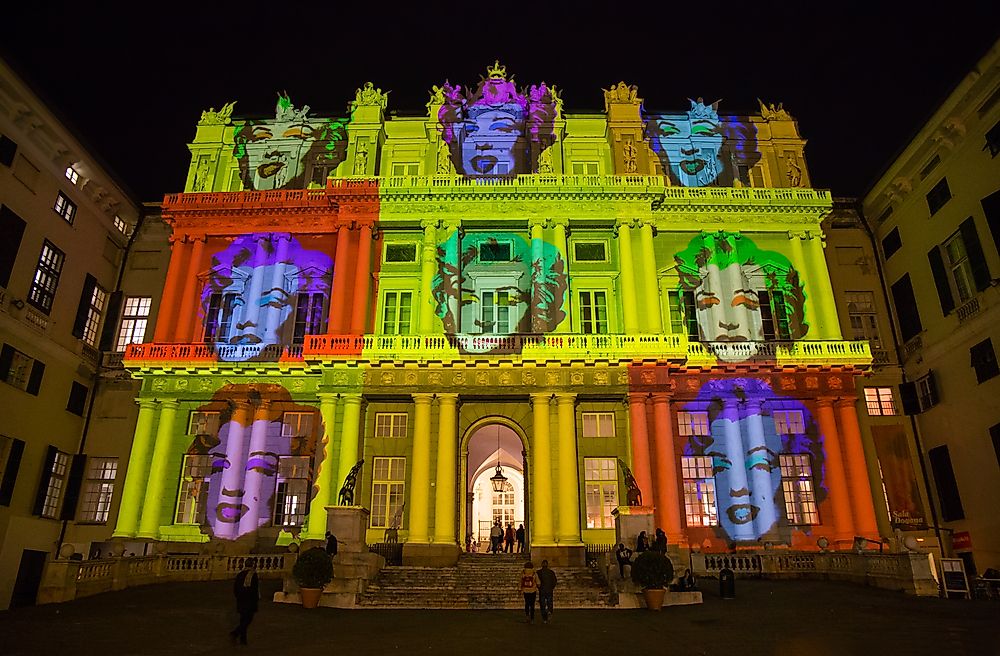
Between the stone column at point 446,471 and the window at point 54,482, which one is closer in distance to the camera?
the stone column at point 446,471

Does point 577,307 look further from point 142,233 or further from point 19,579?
point 19,579

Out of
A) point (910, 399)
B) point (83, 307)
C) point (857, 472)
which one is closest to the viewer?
point (857, 472)

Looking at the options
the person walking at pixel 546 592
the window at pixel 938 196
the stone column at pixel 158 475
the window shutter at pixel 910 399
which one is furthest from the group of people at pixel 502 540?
the window at pixel 938 196

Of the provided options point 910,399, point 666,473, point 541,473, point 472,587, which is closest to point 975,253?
point 910,399

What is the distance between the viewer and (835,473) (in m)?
27.4

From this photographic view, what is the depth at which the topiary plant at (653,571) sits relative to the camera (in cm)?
1708

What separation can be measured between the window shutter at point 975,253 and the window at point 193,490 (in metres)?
31.2

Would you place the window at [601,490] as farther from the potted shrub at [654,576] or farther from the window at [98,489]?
the window at [98,489]

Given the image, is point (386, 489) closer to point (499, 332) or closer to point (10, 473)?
point (499, 332)

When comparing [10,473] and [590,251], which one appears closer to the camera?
[10,473]

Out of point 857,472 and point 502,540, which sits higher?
point 857,472

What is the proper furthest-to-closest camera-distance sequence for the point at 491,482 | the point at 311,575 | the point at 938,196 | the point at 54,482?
the point at 491,482 < the point at 938,196 < the point at 54,482 < the point at 311,575

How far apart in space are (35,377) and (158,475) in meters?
6.06

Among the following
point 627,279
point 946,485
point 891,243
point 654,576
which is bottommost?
point 654,576
